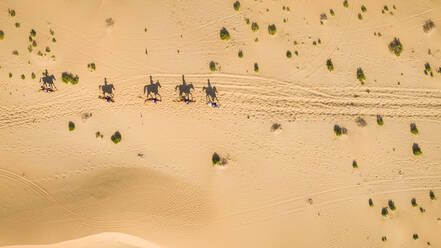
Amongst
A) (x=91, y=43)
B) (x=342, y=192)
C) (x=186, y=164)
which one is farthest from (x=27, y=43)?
(x=342, y=192)

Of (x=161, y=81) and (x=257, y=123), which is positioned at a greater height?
(x=161, y=81)

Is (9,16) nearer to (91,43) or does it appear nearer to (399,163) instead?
(91,43)

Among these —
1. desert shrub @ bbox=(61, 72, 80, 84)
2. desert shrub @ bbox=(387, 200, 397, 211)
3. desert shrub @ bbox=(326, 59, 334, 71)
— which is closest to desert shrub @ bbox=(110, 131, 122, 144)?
desert shrub @ bbox=(61, 72, 80, 84)

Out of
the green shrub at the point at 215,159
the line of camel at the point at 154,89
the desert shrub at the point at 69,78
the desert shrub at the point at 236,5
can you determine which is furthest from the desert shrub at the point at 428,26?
the desert shrub at the point at 69,78

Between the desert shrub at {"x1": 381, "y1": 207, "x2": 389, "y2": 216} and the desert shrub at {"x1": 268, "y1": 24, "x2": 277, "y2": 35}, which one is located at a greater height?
the desert shrub at {"x1": 268, "y1": 24, "x2": 277, "y2": 35}

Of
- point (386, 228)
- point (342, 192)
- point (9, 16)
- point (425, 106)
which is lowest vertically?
point (386, 228)

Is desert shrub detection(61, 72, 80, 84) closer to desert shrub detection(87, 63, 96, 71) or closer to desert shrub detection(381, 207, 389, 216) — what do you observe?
desert shrub detection(87, 63, 96, 71)
